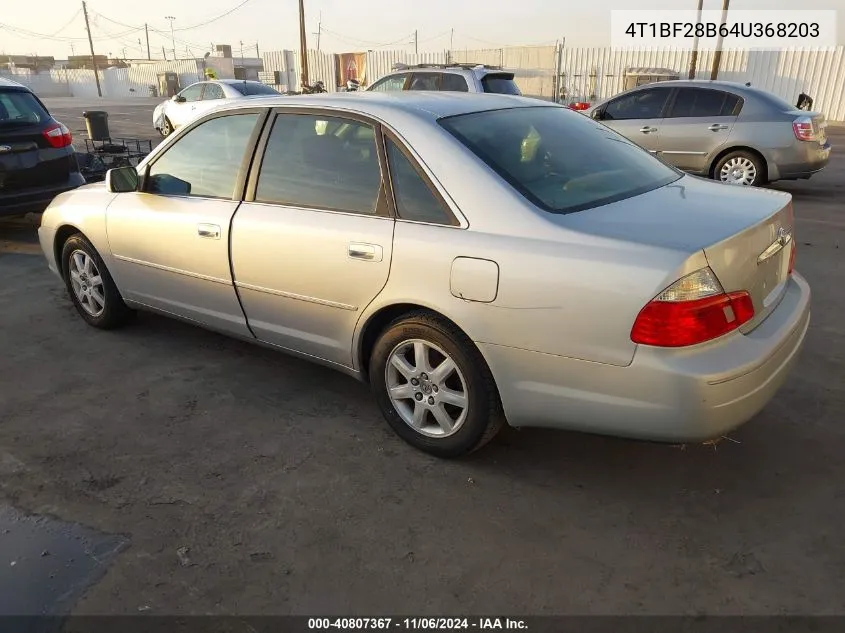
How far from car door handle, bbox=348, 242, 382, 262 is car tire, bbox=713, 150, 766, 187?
728 cm

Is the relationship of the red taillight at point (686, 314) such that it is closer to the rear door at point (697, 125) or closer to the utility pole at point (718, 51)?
the rear door at point (697, 125)

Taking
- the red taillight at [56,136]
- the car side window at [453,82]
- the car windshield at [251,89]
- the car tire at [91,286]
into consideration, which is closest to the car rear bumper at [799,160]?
the car side window at [453,82]

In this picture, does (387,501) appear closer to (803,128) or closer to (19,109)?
(19,109)

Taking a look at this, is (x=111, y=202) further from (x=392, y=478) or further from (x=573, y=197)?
(x=573, y=197)

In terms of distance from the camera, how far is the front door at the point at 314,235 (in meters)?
2.95

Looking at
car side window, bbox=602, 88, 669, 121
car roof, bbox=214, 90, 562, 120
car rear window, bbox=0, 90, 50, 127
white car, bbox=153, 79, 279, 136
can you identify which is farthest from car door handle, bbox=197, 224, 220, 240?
white car, bbox=153, 79, 279, 136

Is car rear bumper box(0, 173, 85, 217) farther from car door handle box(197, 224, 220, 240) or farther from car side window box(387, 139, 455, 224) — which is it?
car side window box(387, 139, 455, 224)

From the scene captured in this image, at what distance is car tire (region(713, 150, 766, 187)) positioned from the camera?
8672 mm

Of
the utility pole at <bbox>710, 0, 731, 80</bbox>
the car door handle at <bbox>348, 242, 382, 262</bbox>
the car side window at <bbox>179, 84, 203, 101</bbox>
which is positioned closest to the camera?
the car door handle at <bbox>348, 242, 382, 262</bbox>

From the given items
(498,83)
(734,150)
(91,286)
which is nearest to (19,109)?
(91,286)

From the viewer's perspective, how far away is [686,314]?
87.7 inches

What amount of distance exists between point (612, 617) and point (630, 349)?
0.90 metres

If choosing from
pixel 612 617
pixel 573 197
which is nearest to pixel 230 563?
pixel 612 617

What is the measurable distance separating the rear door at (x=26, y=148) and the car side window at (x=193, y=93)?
9.06 meters
